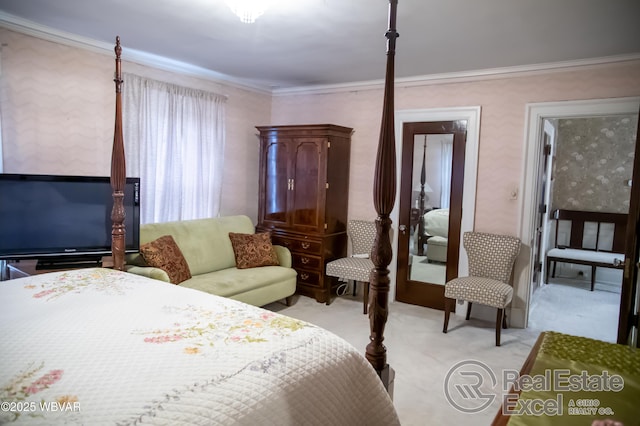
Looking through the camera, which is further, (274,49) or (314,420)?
(274,49)

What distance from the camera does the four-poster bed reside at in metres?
1.07

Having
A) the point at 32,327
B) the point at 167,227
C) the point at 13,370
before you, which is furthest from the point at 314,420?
the point at 167,227

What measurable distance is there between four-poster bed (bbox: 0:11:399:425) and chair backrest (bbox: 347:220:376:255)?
2.78 m

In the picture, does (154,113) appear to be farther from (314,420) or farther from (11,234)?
(314,420)

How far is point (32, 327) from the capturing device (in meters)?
1.47

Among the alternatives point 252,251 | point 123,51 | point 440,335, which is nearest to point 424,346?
point 440,335

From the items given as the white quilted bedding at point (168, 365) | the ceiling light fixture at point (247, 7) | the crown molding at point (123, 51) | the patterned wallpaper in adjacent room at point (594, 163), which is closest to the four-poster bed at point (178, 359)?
the white quilted bedding at point (168, 365)

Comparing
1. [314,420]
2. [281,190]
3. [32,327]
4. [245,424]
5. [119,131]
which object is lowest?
[314,420]

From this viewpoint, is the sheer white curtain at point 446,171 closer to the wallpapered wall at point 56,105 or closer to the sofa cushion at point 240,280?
the sofa cushion at point 240,280

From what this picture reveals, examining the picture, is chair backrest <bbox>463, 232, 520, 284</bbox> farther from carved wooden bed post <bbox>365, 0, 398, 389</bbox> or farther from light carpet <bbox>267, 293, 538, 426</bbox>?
carved wooden bed post <bbox>365, 0, 398, 389</bbox>

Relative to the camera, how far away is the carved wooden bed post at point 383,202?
5.95ft

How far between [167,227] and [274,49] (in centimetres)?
190

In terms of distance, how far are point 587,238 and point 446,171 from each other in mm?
3078

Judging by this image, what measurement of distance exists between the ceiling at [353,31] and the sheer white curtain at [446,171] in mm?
761
